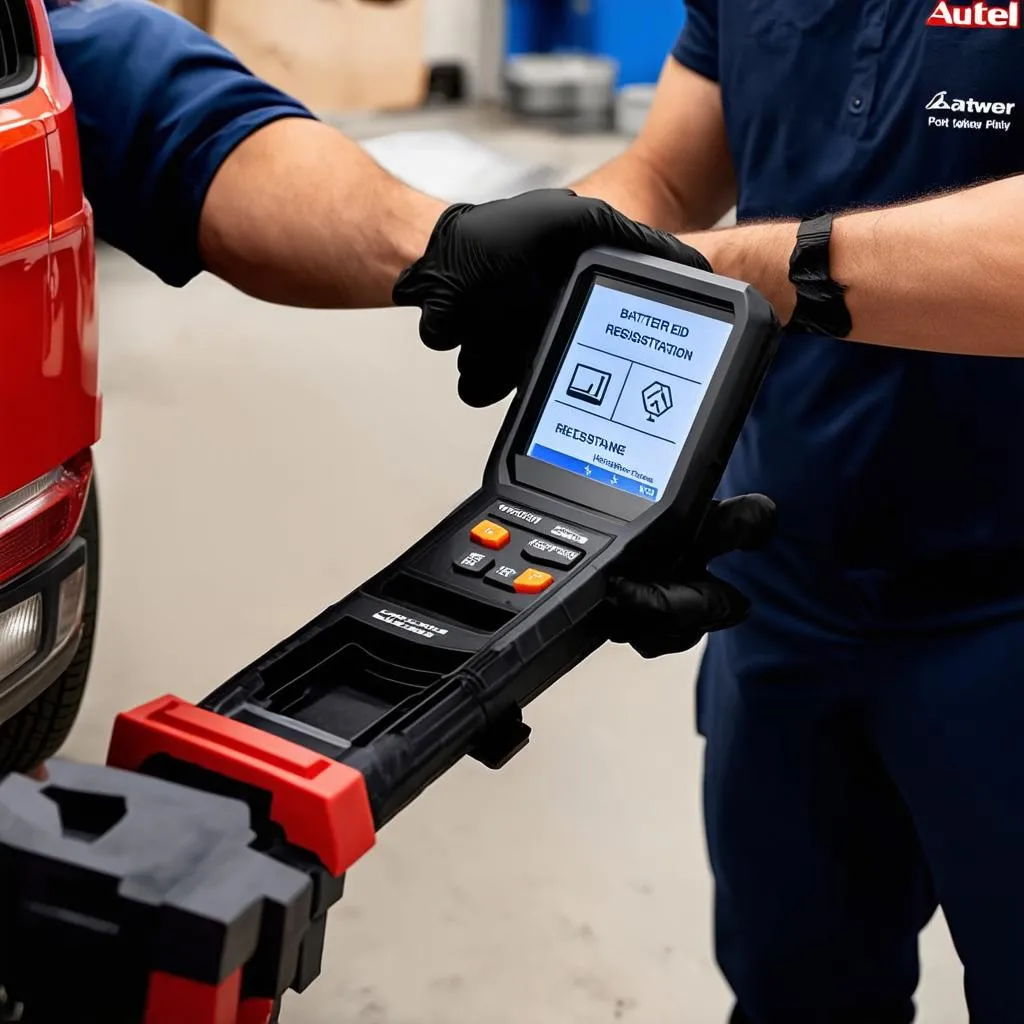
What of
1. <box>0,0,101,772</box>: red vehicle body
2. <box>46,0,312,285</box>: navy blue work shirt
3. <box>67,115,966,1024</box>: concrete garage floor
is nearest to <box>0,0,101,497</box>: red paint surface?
<box>0,0,101,772</box>: red vehicle body

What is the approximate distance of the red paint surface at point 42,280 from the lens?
884 millimetres

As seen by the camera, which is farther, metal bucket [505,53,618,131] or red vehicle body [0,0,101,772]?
metal bucket [505,53,618,131]

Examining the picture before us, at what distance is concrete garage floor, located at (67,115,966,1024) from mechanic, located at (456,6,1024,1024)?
52 centimetres

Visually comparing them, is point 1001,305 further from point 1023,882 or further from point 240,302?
point 240,302

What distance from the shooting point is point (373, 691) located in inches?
28.0

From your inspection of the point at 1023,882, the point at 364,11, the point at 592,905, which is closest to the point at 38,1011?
the point at 1023,882

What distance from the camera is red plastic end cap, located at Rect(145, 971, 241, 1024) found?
0.49m

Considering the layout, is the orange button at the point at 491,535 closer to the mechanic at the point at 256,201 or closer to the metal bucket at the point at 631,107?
the mechanic at the point at 256,201

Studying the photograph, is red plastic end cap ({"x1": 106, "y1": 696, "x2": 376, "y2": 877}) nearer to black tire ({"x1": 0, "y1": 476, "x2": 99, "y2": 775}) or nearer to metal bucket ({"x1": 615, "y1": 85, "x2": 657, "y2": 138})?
black tire ({"x1": 0, "y1": 476, "x2": 99, "y2": 775})

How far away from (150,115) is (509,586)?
549 millimetres

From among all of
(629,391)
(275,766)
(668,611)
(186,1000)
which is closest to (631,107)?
(629,391)

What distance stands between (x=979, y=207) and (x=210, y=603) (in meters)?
1.80

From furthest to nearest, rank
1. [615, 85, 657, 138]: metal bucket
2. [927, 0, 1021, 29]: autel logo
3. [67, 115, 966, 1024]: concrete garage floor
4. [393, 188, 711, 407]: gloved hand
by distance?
[615, 85, 657, 138]: metal bucket, [67, 115, 966, 1024]: concrete garage floor, [927, 0, 1021, 29]: autel logo, [393, 188, 711, 407]: gloved hand

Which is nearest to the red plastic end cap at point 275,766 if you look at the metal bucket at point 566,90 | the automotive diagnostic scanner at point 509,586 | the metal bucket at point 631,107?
the automotive diagnostic scanner at point 509,586
